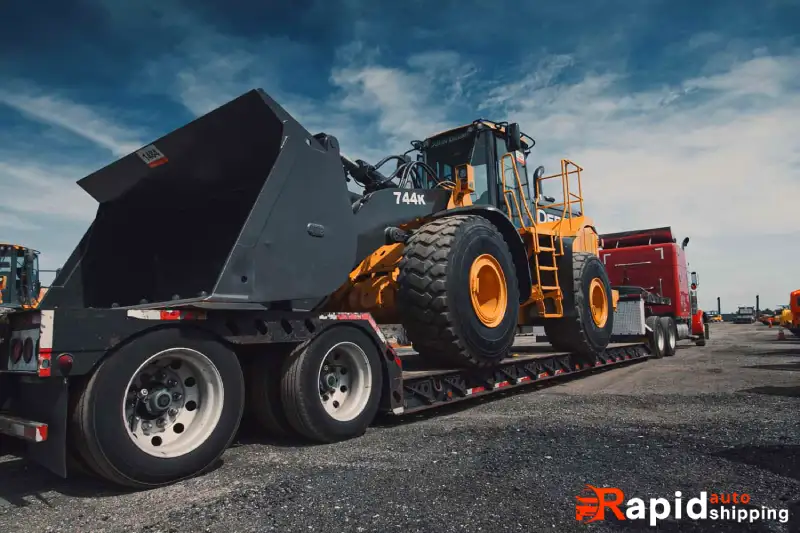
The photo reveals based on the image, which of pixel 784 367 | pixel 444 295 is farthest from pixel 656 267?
pixel 444 295

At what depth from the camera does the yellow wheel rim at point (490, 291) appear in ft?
21.7

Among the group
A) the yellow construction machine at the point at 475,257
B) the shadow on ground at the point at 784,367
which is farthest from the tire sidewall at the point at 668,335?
the yellow construction machine at the point at 475,257

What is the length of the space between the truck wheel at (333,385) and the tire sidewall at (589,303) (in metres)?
4.33

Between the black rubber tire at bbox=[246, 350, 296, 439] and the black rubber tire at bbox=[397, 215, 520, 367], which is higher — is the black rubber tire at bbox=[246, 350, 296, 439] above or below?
below

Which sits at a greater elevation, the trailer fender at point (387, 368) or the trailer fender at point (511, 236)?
the trailer fender at point (511, 236)

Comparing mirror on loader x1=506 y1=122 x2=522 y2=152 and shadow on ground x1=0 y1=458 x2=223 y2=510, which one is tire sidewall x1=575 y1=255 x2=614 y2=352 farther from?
shadow on ground x1=0 y1=458 x2=223 y2=510

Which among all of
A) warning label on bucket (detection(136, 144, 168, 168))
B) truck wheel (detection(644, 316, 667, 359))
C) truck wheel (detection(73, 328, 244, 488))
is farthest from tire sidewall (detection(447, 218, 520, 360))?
truck wheel (detection(644, 316, 667, 359))

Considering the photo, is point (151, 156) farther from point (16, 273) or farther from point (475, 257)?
point (16, 273)

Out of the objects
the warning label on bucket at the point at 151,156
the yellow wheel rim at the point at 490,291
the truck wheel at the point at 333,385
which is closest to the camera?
the truck wheel at the point at 333,385

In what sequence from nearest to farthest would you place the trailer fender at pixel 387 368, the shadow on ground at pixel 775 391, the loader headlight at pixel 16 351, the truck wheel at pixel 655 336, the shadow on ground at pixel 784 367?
the loader headlight at pixel 16 351
the trailer fender at pixel 387 368
the shadow on ground at pixel 775 391
the shadow on ground at pixel 784 367
the truck wheel at pixel 655 336

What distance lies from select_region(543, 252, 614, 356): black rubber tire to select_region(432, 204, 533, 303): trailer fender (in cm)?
99

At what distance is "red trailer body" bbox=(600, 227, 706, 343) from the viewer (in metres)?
15.5

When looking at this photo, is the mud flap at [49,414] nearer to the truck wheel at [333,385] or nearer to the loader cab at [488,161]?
the truck wheel at [333,385]

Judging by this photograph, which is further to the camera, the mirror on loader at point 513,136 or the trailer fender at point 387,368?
the mirror on loader at point 513,136
